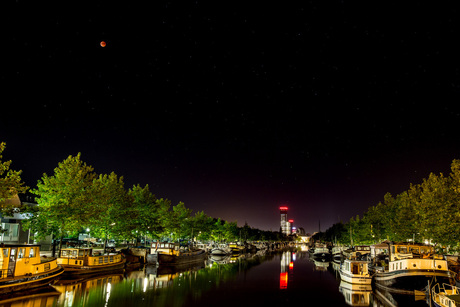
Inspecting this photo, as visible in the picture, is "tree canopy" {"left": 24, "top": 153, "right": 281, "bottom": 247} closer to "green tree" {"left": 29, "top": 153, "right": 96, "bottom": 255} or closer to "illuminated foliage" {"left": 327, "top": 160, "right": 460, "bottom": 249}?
"green tree" {"left": 29, "top": 153, "right": 96, "bottom": 255}

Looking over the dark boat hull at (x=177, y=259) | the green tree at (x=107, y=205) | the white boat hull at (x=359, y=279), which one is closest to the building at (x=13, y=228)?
the green tree at (x=107, y=205)

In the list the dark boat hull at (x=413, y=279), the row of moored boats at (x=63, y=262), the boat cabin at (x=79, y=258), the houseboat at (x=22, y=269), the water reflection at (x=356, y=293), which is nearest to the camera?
the houseboat at (x=22, y=269)

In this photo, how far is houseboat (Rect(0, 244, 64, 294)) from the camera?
89.4 ft

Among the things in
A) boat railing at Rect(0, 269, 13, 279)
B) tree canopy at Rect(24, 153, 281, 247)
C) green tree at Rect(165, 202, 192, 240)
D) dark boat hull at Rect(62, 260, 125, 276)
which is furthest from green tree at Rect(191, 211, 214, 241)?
boat railing at Rect(0, 269, 13, 279)

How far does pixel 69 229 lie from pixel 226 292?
2124 centimetres

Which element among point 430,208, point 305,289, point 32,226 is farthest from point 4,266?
point 430,208

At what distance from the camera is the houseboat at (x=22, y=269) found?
27.3m

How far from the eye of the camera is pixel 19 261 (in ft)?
94.5

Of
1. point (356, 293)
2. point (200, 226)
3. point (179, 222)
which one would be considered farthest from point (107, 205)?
point (200, 226)

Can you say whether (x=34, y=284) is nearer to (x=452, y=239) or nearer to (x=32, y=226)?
(x=32, y=226)

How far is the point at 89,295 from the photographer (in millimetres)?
29172

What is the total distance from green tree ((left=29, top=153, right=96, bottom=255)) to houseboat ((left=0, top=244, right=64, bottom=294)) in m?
9.16

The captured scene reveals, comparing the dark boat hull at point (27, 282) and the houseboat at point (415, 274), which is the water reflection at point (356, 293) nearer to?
the houseboat at point (415, 274)

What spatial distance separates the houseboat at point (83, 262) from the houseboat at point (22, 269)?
663 centimetres
